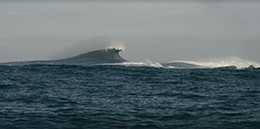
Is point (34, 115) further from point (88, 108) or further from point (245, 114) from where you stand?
point (245, 114)

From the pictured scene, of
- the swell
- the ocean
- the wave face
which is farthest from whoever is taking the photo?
the wave face

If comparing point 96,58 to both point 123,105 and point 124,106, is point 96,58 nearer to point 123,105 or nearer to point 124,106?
point 123,105

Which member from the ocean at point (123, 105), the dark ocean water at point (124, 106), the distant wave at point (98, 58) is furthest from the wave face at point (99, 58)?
the dark ocean water at point (124, 106)

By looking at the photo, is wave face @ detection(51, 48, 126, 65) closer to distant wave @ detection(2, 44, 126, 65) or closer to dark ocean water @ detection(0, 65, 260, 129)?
distant wave @ detection(2, 44, 126, 65)

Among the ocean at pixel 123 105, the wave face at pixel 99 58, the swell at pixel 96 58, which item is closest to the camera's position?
the ocean at pixel 123 105

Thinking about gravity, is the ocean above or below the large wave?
below

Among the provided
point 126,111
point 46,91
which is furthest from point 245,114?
point 46,91

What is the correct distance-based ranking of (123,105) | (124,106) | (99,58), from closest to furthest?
(124,106) → (123,105) → (99,58)

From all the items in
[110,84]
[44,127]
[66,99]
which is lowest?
[44,127]

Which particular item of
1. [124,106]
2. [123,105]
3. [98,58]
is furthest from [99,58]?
[124,106]

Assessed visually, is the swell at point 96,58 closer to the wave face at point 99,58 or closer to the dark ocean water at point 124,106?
the wave face at point 99,58

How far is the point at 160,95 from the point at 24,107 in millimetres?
8934

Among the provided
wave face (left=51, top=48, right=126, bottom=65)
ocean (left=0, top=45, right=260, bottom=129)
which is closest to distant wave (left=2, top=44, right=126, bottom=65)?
wave face (left=51, top=48, right=126, bottom=65)

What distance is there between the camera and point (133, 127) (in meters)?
14.1
